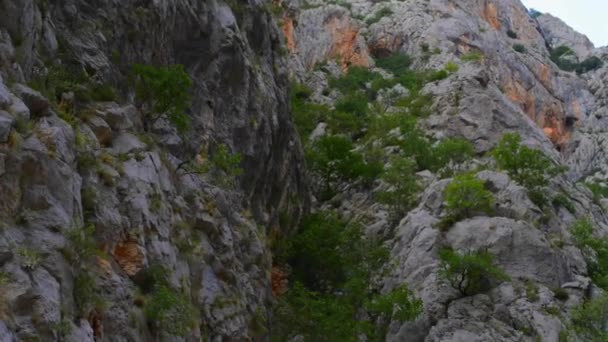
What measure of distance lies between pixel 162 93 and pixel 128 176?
534cm

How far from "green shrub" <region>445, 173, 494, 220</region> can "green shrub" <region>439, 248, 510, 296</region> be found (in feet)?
14.7

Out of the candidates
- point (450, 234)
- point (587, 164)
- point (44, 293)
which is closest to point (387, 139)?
point (450, 234)

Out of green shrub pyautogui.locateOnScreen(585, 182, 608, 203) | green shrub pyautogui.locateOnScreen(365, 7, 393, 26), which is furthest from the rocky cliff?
green shrub pyautogui.locateOnScreen(365, 7, 393, 26)

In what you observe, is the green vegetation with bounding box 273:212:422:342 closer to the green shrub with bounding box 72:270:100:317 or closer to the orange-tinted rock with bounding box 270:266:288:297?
the orange-tinted rock with bounding box 270:266:288:297

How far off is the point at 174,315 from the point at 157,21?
1354 cm

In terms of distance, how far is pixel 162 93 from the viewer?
25.4m

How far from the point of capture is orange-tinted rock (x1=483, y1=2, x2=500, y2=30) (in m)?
95.8

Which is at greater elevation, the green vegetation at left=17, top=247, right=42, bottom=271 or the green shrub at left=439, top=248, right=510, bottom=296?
the green shrub at left=439, top=248, right=510, bottom=296

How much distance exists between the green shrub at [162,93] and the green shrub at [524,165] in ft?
77.0

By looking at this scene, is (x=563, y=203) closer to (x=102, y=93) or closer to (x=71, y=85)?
(x=102, y=93)

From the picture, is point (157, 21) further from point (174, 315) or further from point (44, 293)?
point (44, 293)

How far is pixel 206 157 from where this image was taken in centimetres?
2900

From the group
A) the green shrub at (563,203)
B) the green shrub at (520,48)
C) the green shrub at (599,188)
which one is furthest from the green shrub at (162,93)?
the green shrub at (520,48)

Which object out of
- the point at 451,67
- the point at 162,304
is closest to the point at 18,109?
the point at 162,304
